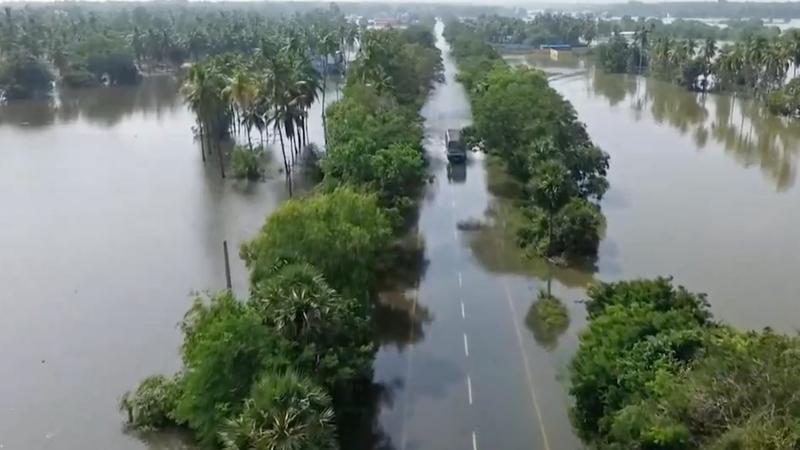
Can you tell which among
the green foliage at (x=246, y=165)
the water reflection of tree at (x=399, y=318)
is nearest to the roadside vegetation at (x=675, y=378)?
the water reflection of tree at (x=399, y=318)

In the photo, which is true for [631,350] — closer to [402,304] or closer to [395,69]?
[402,304]

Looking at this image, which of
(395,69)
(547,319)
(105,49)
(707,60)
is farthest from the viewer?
(105,49)

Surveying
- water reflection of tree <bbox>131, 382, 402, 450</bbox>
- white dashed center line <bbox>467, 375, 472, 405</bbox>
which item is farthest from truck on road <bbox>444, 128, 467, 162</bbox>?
water reflection of tree <bbox>131, 382, 402, 450</bbox>

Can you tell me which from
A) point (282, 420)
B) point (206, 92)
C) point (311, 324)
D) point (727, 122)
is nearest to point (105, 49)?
point (206, 92)

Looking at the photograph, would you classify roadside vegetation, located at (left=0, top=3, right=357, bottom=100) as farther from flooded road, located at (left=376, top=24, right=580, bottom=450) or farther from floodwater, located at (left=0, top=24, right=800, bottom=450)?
flooded road, located at (left=376, top=24, right=580, bottom=450)

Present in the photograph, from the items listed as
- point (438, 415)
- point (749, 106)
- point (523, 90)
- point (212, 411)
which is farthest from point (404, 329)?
point (749, 106)
